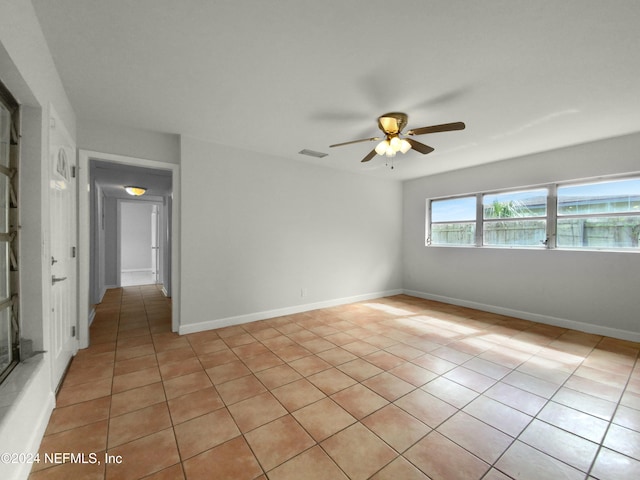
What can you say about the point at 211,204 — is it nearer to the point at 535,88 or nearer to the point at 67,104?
the point at 67,104

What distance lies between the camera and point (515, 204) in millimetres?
4504

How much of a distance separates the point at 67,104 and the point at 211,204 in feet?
5.36

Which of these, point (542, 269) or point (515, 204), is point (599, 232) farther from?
point (515, 204)

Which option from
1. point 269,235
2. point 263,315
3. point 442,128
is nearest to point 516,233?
point 442,128

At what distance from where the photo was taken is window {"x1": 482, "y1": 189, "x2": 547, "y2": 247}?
13.8 feet

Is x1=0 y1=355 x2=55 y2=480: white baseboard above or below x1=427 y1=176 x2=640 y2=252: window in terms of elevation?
below

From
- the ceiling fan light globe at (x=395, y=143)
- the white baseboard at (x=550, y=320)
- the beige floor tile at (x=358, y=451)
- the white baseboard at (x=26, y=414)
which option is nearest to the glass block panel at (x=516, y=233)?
the white baseboard at (x=550, y=320)

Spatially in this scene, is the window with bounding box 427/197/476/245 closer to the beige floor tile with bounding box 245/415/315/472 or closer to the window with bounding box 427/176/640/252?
the window with bounding box 427/176/640/252

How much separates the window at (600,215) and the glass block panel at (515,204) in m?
0.23

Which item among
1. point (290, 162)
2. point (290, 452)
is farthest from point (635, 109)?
point (290, 452)

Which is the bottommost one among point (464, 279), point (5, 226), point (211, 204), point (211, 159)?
point (464, 279)

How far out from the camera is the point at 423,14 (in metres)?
1.59

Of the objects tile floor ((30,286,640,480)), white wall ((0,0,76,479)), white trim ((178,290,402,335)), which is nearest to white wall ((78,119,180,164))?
white wall ((0,0,76,479))

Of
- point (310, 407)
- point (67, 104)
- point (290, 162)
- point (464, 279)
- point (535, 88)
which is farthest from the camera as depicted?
point (464, 279)
